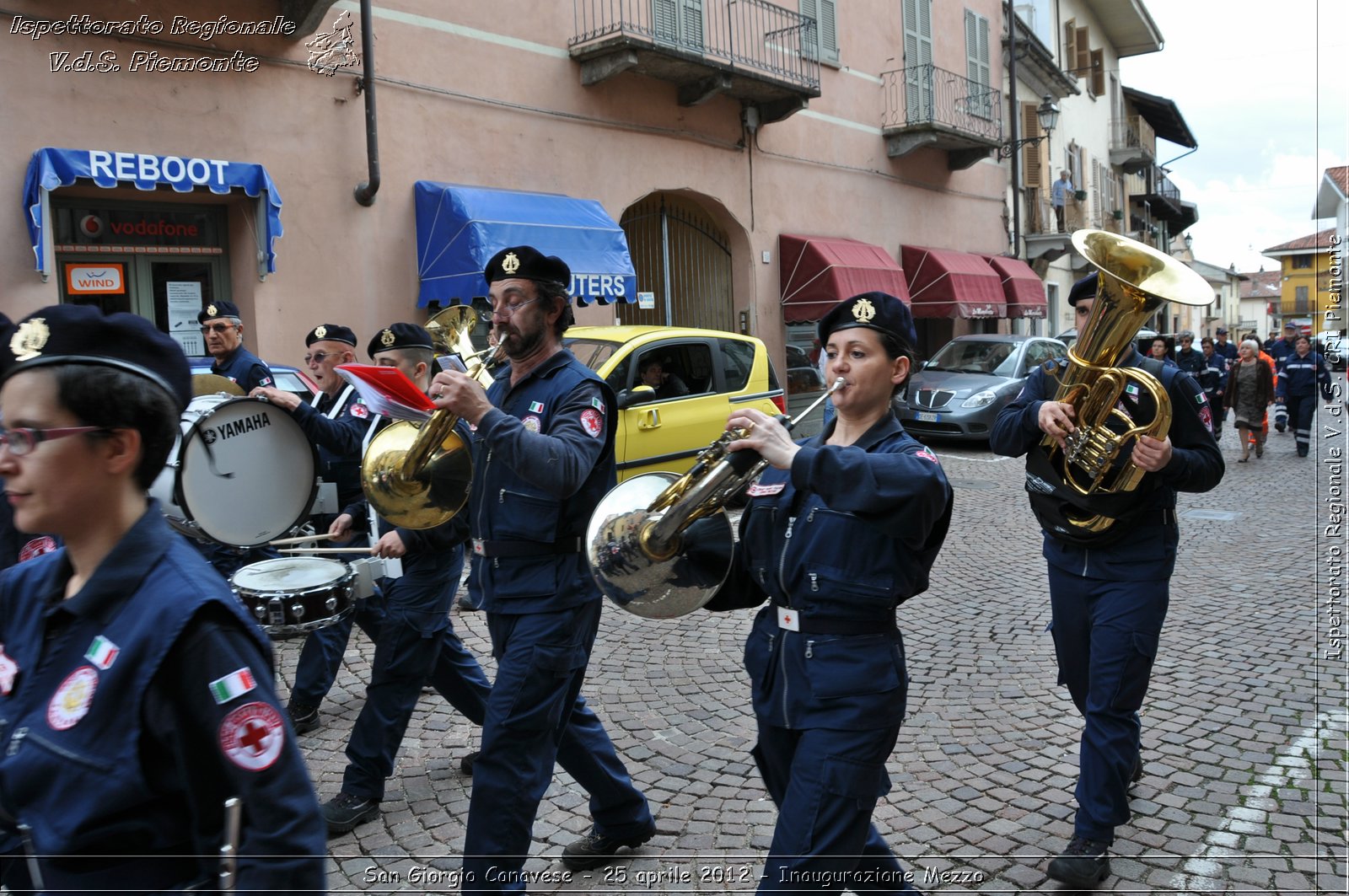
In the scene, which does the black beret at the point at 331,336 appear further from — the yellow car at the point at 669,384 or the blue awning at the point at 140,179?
the blue awning at the point at 140,179

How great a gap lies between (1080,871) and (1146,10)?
34.6 metres

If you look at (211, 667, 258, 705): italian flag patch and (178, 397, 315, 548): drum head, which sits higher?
(178, 397, 315, 548): drum head

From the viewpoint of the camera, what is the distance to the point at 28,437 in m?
1.62

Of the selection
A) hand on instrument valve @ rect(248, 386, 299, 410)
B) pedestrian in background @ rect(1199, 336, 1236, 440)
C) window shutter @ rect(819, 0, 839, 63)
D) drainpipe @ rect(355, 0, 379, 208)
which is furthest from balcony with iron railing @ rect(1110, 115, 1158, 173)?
hand on instrument valve @ rect(248, 386, 299, 410)

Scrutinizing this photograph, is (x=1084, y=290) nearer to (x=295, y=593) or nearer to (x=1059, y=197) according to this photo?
(x=295, y=593)

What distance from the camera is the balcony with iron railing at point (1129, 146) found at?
35.1m

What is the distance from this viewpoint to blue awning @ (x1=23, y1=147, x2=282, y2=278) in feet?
27.7

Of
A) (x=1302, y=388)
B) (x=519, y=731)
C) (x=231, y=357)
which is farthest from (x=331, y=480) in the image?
(x=1302, y=388)

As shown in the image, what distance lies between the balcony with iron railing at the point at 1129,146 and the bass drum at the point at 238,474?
3607cm

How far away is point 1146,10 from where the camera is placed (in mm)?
31688

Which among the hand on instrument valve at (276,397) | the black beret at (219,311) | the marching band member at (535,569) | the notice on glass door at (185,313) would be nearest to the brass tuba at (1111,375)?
the marching band member at (535,569)

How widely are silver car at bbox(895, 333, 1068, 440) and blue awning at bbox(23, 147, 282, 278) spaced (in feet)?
29.4

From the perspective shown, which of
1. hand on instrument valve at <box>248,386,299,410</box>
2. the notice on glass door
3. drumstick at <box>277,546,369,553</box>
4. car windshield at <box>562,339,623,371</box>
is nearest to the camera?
drumstick at <box>277,546,369,553</box>

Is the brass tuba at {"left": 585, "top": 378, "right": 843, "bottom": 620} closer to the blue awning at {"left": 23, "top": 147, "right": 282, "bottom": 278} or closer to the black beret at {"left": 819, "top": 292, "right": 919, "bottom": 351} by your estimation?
the black beret at {"left": 819, "top": 292, "right": 919, "bottom": 351}
